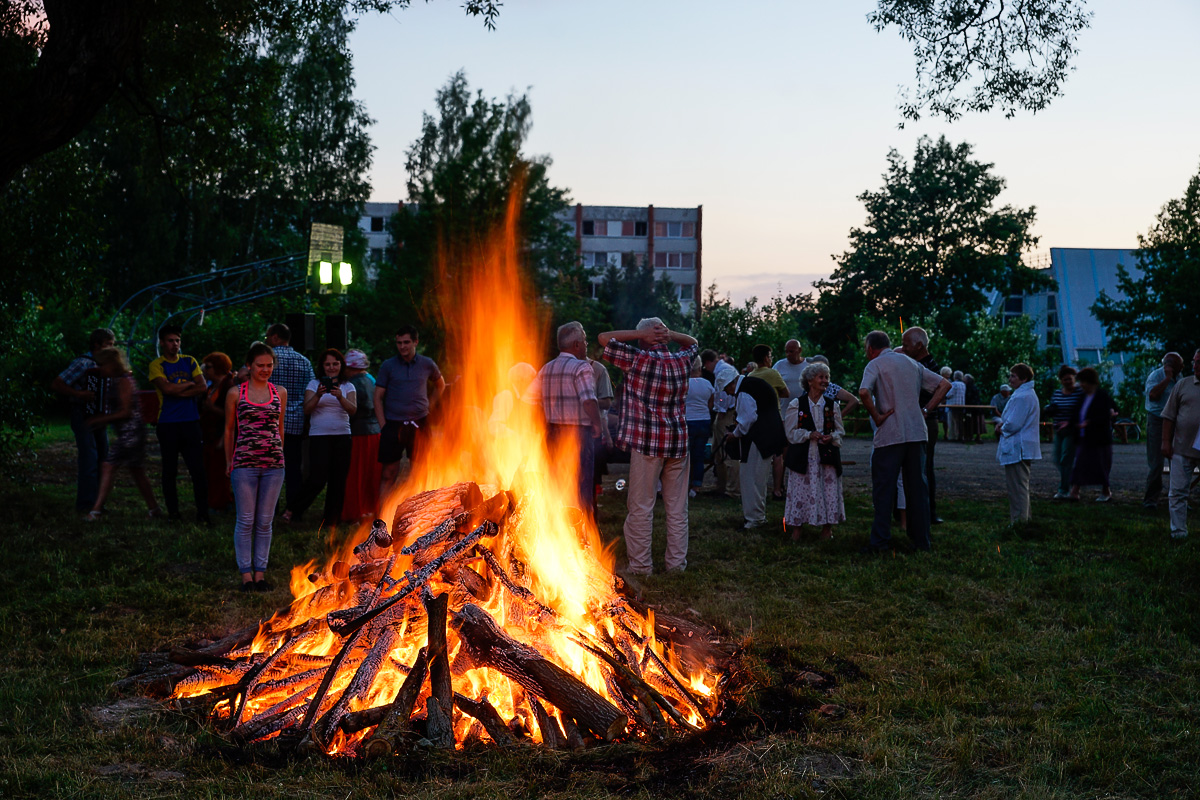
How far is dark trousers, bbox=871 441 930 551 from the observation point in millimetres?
8625

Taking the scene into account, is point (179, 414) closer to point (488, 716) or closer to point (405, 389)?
point (405, 389)

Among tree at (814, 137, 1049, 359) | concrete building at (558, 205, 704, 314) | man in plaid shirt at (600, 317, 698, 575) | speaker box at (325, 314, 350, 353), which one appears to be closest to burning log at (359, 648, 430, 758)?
man in plaid shirt at (600, 317, 698, 575)

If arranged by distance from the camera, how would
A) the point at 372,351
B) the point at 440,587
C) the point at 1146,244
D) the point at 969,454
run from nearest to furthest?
the point at 440,587 < the point at 969,454 < the point at 1146,244 < the point at 372,351

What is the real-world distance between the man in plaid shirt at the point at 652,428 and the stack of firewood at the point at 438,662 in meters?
2.27

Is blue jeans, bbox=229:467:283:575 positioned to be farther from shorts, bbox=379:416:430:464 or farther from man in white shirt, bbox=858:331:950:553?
man in white shirt, bbox=858:331:950:553

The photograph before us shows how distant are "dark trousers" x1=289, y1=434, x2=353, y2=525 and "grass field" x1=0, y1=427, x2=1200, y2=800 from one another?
0.64 meters

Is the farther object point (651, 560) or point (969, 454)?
point (969, 454)

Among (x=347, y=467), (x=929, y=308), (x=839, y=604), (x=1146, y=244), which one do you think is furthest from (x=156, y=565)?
(x=929, y=308)

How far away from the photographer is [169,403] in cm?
962

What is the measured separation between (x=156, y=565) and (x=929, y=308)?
151 feet

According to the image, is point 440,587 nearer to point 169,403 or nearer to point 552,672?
point 552,672

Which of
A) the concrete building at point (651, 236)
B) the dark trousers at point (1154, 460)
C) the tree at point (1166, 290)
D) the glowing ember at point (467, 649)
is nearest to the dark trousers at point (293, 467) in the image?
the glowing ember at point (467, 649)

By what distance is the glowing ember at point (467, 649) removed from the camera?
4160 millimetres

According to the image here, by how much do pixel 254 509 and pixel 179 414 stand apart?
3.26 meters
